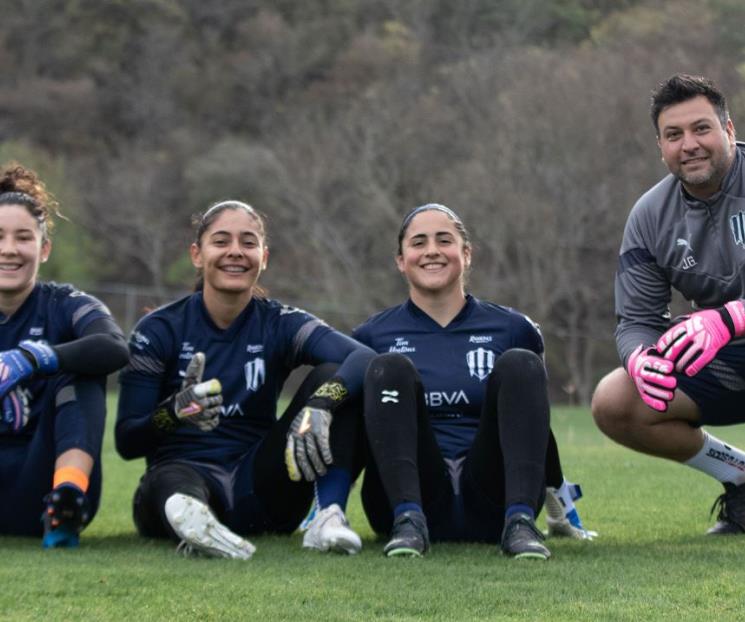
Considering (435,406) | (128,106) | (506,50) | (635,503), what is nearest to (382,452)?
(435,406)

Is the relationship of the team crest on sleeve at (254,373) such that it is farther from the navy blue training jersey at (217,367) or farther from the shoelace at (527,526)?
the shoelace at (527,526)

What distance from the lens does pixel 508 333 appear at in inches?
207

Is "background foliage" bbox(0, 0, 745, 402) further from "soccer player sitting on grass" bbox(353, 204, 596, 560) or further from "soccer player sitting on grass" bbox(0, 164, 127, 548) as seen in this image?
"soccer player sitting on grass" bbox(0, 164, 127, 548)

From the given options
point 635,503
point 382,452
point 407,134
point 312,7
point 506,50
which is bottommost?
point 635,503

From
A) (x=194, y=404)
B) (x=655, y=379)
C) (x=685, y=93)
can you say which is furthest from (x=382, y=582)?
(x=685, y=93)

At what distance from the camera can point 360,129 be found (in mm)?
28797

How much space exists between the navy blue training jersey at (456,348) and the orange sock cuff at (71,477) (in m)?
1.21

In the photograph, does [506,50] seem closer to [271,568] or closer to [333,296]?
[333,296]

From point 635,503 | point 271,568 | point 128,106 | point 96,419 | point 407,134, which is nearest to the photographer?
point 271,568

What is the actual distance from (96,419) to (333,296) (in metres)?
23.2

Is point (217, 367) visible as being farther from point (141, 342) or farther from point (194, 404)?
point (194, 404)

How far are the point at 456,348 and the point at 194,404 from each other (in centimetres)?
A: 101

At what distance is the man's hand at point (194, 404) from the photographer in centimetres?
489

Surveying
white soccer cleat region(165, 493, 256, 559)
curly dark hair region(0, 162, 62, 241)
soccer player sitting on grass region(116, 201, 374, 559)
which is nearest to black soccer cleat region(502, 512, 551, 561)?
soccer player sitting on grass region(116, 201, 374, 559)
